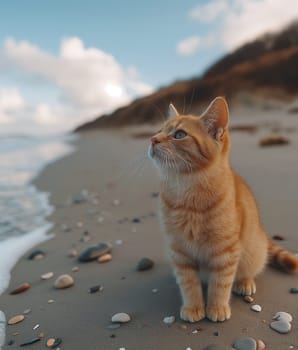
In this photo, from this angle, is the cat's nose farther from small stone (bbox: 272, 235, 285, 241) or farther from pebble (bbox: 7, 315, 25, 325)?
small stone (bbox: 272, 235, 285, 241)

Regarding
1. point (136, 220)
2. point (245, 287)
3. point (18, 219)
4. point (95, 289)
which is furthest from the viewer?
point (18, 219)

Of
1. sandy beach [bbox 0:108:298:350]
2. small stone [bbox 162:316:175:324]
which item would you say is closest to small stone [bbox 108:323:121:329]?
sandy beach [bbox 0:108:298:350]

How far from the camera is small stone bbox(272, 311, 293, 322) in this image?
1878 millimetres

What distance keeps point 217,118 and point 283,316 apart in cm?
119

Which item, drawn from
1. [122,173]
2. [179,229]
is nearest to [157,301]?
[179,229]

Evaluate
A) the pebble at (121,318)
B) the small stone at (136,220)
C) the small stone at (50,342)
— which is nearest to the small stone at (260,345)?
the pebble at (121,318)

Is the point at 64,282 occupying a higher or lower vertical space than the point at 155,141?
lower

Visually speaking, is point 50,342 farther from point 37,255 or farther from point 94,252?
point 37,255

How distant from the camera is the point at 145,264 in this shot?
8.77 ft

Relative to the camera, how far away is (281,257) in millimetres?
2449

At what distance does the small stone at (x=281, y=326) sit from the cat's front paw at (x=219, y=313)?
0.24 metres

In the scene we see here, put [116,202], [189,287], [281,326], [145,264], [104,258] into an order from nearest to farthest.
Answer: [281,326] < [189,287] < [145,264] < [104,258] < [116,202]

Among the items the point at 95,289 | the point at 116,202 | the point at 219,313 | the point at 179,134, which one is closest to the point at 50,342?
the point at 95,289

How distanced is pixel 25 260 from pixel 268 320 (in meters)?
2.15
